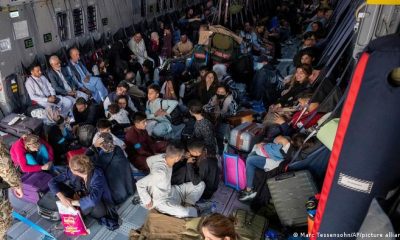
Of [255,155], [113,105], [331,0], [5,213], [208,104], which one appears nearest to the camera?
[5,213]

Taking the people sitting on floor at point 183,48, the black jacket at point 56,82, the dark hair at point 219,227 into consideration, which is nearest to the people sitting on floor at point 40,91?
the black jacket at point 56,82

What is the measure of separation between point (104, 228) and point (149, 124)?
1799 millimetres

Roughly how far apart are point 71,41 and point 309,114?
5.02m

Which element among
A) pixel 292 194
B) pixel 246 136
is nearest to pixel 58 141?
pixel 246 136

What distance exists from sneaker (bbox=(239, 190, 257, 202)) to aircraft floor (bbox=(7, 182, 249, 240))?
0.29 ft

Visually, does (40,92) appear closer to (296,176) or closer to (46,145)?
(46,145)

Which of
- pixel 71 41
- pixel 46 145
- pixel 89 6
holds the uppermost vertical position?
pixel 89 6

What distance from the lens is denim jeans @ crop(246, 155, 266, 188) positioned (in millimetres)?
4176

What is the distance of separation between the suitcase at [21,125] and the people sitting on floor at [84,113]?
1.88 ft

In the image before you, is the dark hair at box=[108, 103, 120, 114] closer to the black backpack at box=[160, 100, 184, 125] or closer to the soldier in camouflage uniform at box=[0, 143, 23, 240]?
the black backpack at box=[160, 100, 184, 125]

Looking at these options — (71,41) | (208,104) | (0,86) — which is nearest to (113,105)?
(208,104)

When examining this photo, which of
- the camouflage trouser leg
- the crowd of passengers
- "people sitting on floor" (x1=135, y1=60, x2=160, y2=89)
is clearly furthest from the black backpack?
the camouflage trouser leg

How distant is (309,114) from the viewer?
441 centimetres

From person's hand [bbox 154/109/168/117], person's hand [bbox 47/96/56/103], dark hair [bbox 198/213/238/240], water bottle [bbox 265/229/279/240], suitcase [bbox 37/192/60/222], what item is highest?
dark hair [bbox 198/213/238/240]
